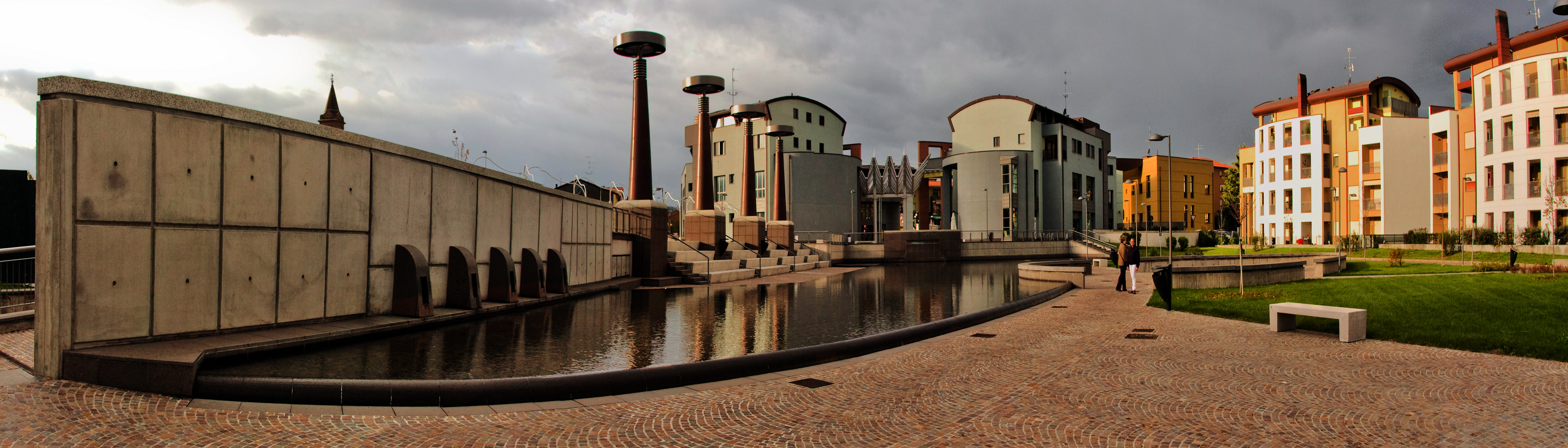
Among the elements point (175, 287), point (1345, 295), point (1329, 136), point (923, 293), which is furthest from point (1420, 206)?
point (175, 287)

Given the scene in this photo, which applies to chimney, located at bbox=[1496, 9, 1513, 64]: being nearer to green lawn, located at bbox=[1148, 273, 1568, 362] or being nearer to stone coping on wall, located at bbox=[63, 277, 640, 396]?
green lawn, located at bbox=[1148, 273, 1568, 362]

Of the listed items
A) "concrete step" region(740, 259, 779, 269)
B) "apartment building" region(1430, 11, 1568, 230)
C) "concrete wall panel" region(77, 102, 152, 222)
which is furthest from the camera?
"apartment building" region(1430, 11, 1568, 230)

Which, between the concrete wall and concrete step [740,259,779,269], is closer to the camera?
the concrete wall

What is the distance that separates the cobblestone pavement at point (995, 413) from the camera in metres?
5.07

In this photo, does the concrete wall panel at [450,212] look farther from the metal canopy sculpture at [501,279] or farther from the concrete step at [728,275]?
the concrete step at [728,275]

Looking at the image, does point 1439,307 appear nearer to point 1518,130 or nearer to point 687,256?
point 687,256

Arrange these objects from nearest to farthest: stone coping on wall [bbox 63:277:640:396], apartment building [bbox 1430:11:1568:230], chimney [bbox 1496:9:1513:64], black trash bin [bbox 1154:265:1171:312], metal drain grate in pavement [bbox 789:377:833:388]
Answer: stone coping on wall [bbox 63:277:640:396]
metal drain grate in pavement [bbox 789:377:833:388]
black trash bin [bbox 1154:265:1171:312]
apartment building [bbox 1430:11:1568:230]
chimney [bbox 1496:9:1513:64]

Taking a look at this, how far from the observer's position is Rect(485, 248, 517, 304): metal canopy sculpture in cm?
1394

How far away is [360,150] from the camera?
1084cm

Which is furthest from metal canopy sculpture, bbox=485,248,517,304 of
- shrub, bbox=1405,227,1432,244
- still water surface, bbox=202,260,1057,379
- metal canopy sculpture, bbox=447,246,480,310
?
shrub, bbox=1405,227,1432,244

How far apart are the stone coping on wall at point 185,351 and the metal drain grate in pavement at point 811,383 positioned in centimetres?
542

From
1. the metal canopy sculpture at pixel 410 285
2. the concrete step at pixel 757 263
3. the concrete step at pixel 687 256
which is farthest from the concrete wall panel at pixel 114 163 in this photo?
the concrete step at pixel 757 263

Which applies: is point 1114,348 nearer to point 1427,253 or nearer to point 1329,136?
point 1427,253

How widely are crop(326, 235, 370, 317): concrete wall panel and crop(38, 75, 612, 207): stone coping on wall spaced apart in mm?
1432
